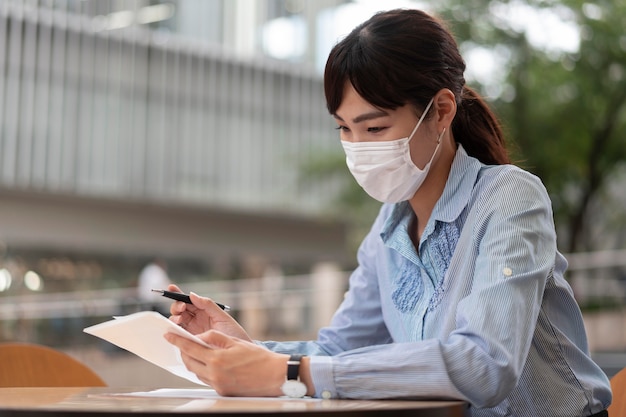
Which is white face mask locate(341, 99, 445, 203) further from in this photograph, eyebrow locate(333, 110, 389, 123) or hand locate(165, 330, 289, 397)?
hand locate(165, 330, 289, 397)

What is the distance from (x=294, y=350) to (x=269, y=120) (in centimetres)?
1740

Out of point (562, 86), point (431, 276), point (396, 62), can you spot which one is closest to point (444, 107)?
point (396, 62)

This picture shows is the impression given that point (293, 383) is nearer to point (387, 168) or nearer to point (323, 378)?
point (323, 378)

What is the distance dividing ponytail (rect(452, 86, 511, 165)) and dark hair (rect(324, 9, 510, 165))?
7 cm

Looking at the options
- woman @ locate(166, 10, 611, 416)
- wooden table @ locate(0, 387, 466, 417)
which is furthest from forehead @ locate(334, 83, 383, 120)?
wooden table @ locate(0, 387, 466, 417)

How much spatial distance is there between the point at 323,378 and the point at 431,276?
408 millimetres

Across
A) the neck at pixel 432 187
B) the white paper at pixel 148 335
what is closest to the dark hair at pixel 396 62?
the neck at pixel 432 187

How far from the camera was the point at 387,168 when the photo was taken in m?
1.59

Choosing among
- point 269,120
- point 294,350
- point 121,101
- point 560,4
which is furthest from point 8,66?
point 294,350

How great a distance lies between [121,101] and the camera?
16.7m

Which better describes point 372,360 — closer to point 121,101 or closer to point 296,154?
point 121,101

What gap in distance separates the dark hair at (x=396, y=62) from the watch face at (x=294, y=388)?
1.67 ft

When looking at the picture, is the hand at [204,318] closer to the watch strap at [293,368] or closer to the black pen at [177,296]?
the black pen at [177,296]

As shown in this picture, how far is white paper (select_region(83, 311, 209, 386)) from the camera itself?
129cm
